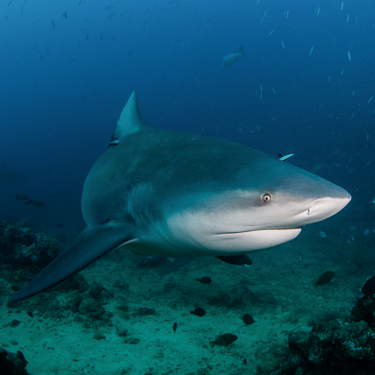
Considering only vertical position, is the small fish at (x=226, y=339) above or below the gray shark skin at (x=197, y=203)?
below

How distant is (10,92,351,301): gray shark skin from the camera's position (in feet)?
5.31

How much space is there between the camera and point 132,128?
412 centimetres

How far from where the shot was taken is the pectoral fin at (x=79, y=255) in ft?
6.11

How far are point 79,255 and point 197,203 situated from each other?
108 centimetres

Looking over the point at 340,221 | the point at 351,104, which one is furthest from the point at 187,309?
the point at 351,104

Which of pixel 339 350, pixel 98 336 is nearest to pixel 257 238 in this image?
pixel 339 350

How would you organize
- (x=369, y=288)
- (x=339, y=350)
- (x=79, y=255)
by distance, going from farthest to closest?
1. (x=369, y=288)
2. (x=339, y=350)
3. (x=79, y=255)

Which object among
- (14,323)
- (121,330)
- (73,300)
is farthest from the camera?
(73,300)

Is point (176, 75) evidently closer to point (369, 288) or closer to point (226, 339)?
point (226, 339)

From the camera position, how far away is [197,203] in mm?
1879

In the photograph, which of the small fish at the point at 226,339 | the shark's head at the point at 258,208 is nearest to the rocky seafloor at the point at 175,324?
the small fish at the point at 226,339

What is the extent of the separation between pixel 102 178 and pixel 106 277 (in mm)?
5786

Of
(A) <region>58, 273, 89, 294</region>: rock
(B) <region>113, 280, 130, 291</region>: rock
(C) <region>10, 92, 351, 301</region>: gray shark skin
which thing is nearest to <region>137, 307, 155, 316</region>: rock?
(A) <region>58, 273, 89, 294</region>: rock

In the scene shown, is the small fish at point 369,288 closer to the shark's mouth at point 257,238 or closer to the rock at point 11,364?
the shark's mouth at point 257,238
